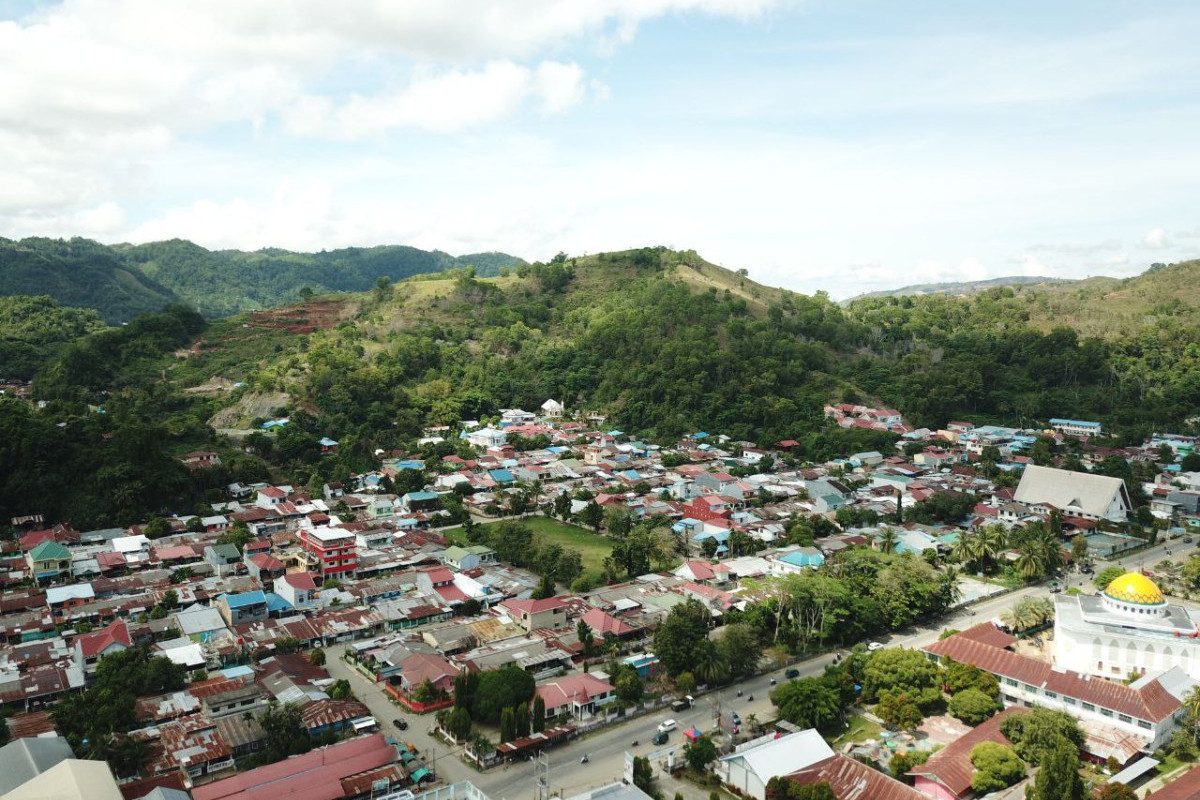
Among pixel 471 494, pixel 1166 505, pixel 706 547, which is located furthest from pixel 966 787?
pixel 1166 505

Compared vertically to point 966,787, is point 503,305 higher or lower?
higher

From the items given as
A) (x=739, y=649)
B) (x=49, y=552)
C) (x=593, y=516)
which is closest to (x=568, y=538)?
(x=593, y=516)

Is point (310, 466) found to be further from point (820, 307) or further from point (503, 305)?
point (820, 307)

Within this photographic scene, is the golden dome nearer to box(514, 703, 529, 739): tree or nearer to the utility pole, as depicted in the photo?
the utility pole

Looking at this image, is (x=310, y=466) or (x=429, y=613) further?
(x=310, y=466)

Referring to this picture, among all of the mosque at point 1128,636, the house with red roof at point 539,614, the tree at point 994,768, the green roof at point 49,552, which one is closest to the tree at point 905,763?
the tree at point 994,768

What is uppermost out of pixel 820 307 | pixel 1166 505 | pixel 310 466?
pixel 820 307

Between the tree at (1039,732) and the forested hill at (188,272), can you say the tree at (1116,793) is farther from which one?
the forested hill at (188,272)

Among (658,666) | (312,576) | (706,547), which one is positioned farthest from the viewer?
(706,547)
